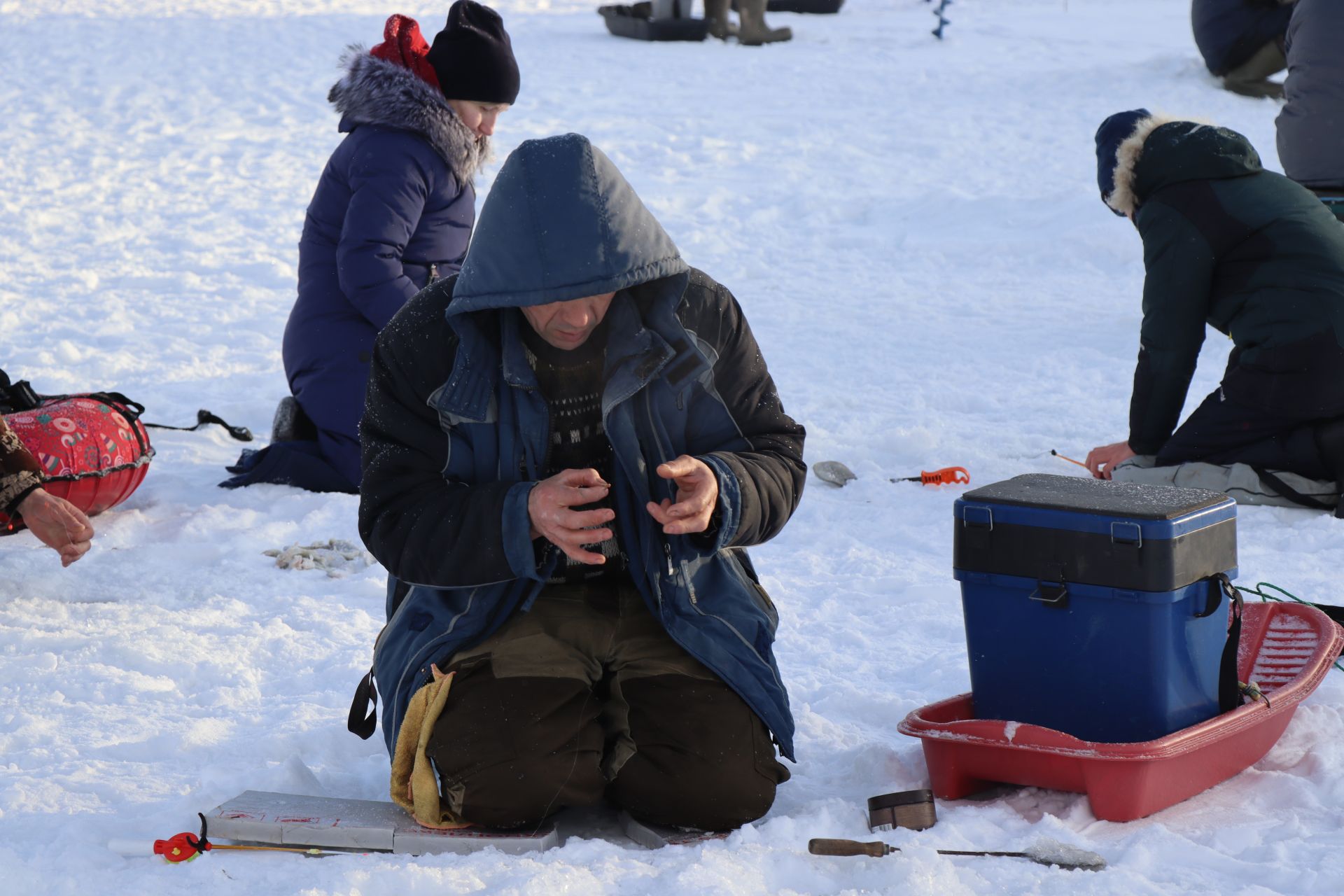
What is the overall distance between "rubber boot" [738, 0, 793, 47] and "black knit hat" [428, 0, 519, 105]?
9517mm

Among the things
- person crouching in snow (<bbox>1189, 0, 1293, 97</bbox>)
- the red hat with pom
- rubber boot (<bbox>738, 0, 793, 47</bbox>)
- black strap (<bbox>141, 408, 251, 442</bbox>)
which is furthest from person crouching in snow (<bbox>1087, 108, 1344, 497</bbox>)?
rubber boot (<bbox>738, 0, 793, 47</bbox>)

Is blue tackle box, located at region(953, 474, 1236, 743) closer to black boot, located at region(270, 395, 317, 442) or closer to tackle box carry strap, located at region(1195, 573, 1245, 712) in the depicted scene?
tackle box carry strap, located at region(1195, 573, 1245, 712)

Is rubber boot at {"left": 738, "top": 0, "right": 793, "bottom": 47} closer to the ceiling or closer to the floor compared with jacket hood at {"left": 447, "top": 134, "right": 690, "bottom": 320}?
closer to the floor

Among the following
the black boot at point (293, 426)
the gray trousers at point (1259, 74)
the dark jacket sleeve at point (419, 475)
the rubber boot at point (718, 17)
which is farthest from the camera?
the rubber boot at point (718, 17)

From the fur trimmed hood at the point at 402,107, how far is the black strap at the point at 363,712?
2.37 m

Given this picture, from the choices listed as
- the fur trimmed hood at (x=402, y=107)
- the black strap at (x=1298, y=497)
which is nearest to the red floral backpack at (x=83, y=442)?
the fur trimmed hood at (x=402, y=107)

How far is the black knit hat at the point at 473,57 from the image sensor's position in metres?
4.52

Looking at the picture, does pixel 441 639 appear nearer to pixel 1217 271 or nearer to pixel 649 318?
pixel 649 318

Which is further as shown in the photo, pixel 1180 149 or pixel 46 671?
pixel 1180 149

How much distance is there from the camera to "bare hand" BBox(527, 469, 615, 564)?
7.20 ft

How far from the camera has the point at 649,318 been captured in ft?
7.94

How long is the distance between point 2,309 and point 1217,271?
5667 millimetres

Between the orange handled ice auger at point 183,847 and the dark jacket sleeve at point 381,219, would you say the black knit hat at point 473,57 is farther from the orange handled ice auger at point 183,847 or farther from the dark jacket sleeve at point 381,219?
the orange handled ice auger at point 183,847

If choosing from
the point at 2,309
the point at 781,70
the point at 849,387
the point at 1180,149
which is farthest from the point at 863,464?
the point at 781,70
